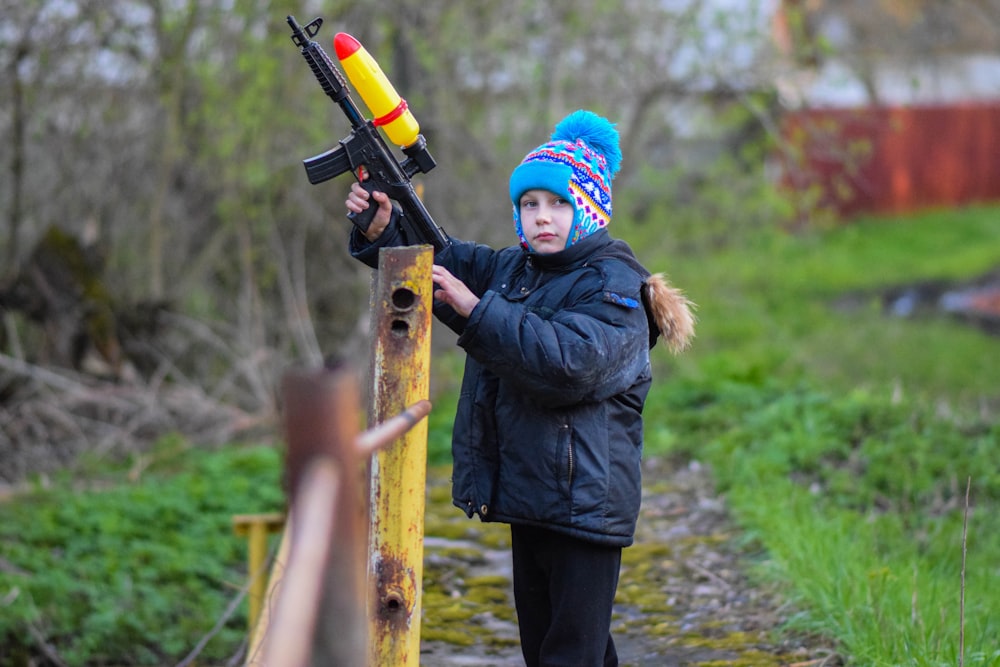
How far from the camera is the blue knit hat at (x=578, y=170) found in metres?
3.06

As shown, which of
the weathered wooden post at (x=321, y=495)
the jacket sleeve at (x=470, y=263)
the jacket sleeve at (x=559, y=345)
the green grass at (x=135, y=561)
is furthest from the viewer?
the green grass at (x=135, y=561)

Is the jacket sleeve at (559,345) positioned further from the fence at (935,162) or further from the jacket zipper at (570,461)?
the fence at (935,162)

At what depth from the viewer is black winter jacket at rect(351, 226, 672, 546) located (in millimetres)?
2842

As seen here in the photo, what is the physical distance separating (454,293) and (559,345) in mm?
273

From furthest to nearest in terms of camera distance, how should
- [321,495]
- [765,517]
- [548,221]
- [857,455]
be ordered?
1. [857,455]
2. [765,517]
3. [548,221]
4. [321,495]

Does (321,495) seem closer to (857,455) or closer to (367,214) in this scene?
(367,214)

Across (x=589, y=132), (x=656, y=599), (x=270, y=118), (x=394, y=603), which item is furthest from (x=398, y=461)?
(x=270, y=118)

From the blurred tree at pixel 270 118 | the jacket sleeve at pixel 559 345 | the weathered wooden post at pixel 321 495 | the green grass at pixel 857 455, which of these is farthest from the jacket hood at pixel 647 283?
the blurred tree at pixel 270 118

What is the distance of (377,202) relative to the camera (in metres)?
3.20

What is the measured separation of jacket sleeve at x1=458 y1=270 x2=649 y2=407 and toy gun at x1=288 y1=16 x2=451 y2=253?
0.45 metres

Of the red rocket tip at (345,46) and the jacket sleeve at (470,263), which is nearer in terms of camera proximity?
the red rocket tip at (345,46)

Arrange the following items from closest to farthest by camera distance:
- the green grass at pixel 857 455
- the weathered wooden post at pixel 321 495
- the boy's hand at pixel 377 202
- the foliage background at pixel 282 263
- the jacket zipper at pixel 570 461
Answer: the weathered wooden post at pixel 321 495 < the jacket zipper at pixel 570 461 < the boy's hand at pixel 377 202 < the green grass at pixel 857 455 < the foliage background at pixel 282 263

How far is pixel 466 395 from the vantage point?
316cm

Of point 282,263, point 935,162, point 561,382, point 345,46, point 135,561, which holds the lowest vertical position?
point 135,561
